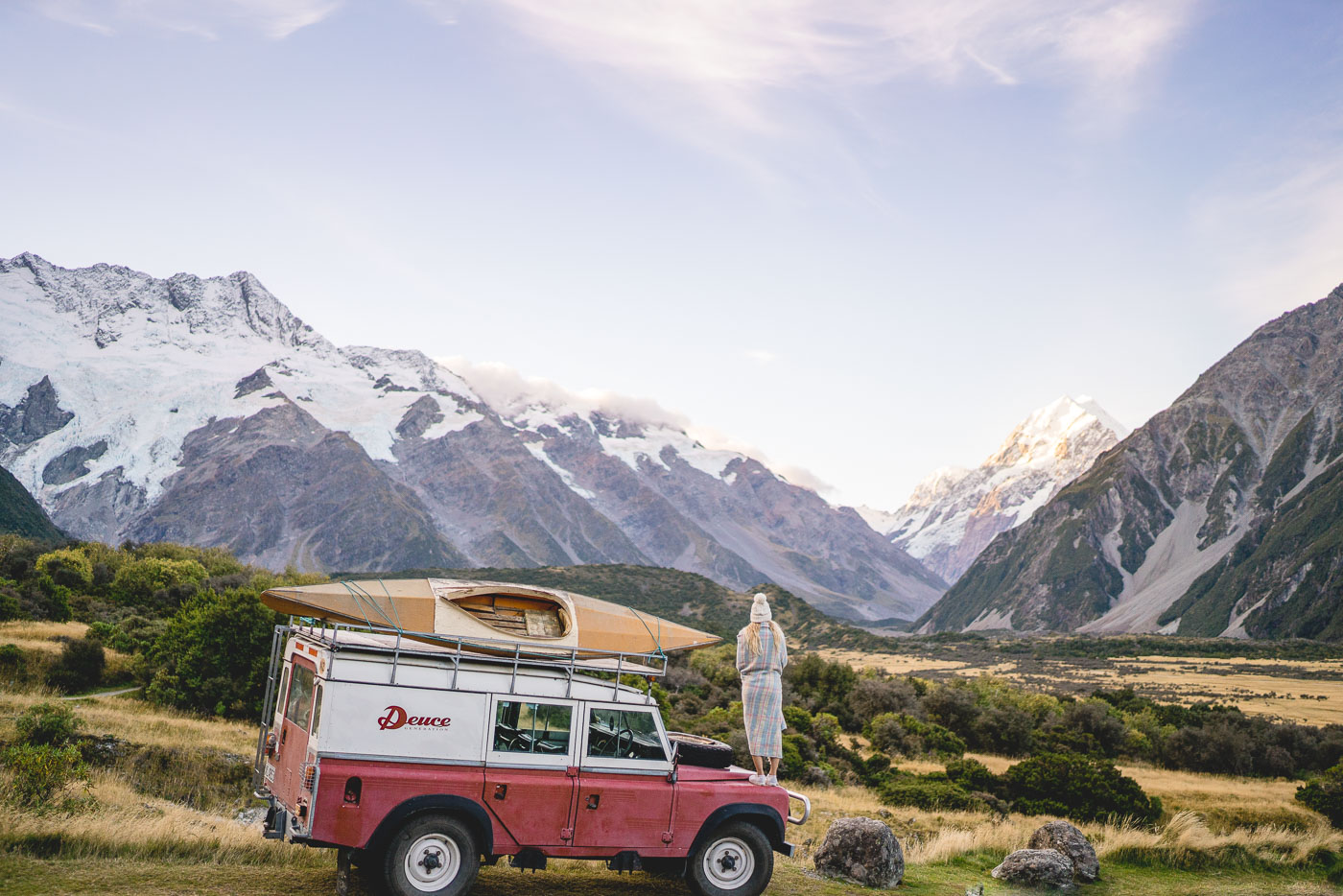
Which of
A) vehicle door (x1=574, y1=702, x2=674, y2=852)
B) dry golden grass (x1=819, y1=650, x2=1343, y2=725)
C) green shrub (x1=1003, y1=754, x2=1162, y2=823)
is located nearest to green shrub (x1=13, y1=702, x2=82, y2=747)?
vehicle door (x1=574, y1=702, x2=674, y2=852)

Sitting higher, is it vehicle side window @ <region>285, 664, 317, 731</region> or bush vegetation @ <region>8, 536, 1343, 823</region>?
vehicle side window @ <region>285, 664, 317, 731</region>

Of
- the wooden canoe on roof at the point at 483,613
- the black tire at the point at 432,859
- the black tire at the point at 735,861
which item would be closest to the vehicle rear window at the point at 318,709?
the wooden canoe on roof at the point at 483,613

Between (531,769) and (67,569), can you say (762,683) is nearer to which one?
(531,769)

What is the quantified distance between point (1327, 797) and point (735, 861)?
20538mm

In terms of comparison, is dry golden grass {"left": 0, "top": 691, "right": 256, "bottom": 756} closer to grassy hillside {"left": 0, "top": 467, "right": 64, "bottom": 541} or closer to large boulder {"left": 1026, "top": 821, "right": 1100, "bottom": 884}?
large boulder {"left": 1026, "top": 821, "right": 1100, "bottom": 884}

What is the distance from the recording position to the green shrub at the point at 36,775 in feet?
37.1

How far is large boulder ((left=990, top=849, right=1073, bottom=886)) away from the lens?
12.7 metres

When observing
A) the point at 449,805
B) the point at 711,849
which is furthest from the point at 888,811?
the point at 449,805

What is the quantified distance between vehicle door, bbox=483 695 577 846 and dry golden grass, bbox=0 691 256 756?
15.3 meters

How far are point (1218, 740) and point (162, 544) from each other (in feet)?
248

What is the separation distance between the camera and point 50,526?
4978 inches

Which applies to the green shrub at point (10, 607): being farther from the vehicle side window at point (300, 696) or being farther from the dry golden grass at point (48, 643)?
the vehicle side window at point (300, 696)

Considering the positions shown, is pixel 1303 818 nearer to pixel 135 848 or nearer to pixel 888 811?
pixel 888 811

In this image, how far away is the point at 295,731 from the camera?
9.03 m
